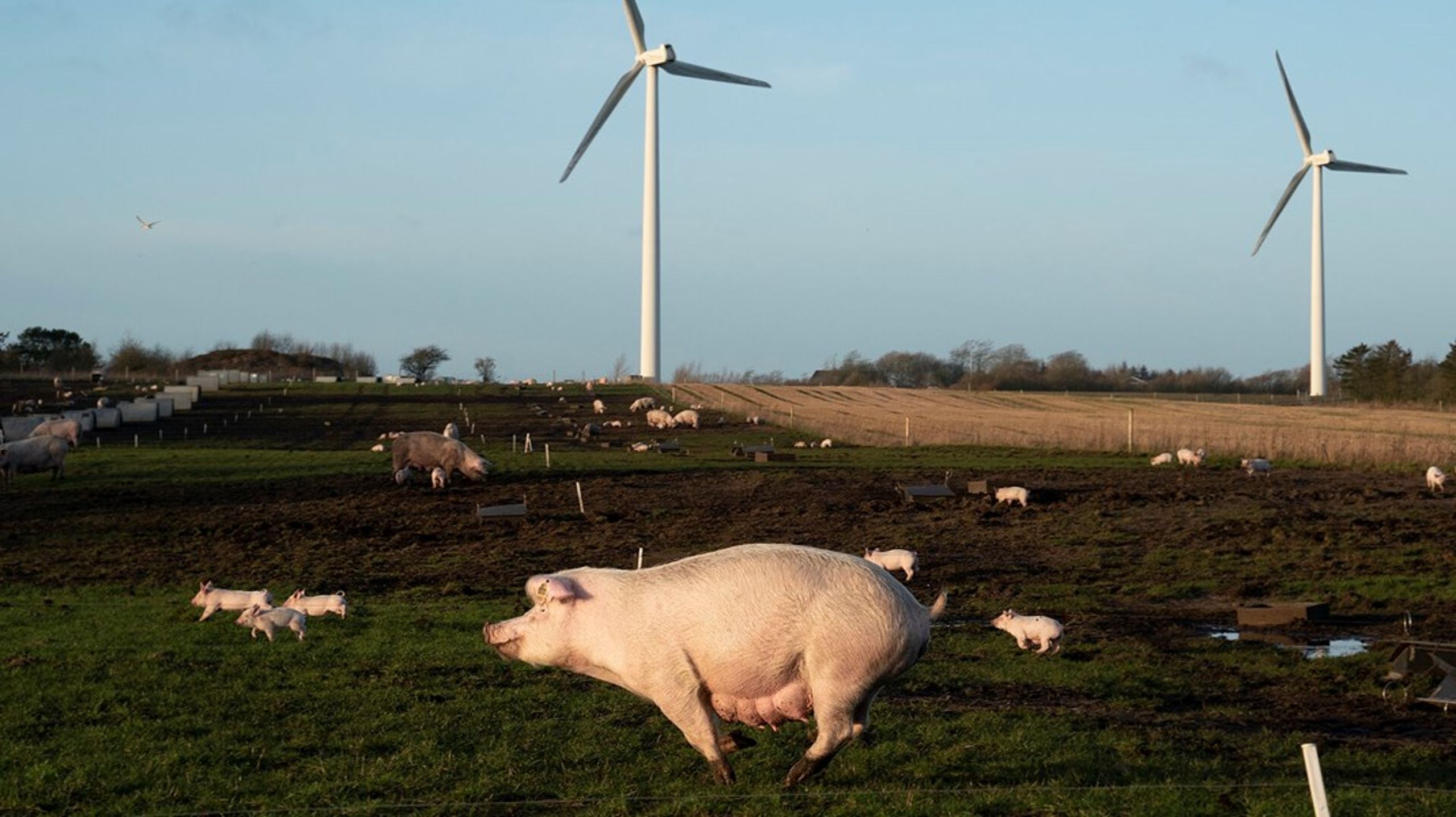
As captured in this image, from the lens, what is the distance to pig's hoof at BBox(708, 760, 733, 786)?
988 centimetres

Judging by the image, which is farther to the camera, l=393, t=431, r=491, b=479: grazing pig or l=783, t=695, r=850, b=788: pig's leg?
l=393, t=431, r=491, b=479: grazing pig

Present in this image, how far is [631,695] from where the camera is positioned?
518 inches

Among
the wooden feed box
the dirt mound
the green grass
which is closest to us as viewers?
the green grass

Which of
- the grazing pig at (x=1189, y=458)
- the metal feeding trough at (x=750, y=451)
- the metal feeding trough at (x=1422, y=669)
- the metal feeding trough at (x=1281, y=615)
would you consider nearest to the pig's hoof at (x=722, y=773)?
the metal feeding trough at (x=1422, y=669)

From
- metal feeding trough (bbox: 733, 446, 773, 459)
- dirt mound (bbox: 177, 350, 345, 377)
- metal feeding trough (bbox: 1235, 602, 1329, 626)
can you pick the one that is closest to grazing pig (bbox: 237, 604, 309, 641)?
metal feeding trough (bbox: 1235, 602, 1329, 626)

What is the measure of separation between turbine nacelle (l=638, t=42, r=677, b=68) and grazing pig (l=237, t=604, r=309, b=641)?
6292 centimetres

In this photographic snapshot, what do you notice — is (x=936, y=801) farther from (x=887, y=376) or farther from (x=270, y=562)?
(x=887, y=376)

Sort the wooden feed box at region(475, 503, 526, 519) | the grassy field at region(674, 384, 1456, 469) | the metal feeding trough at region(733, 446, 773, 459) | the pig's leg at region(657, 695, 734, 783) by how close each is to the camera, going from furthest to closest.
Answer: the grassy field at region(674, 384, 1456, 469) < the metal feeding trough at region(733, 446, 773, 459) < the wooden feed box at region(475, 503, 526, 519) < the pig's leg at region(657, 695, 734, 783)

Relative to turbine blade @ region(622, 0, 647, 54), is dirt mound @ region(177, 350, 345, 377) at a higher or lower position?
lower

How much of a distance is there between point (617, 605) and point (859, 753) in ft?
6.91

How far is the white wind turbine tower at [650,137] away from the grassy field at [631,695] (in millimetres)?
38286

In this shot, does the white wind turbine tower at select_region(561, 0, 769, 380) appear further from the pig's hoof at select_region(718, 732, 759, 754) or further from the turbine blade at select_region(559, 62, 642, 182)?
the pig's hoof at select_region(718, 732, 759, 754)

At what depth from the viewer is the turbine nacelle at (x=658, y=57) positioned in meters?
76.2

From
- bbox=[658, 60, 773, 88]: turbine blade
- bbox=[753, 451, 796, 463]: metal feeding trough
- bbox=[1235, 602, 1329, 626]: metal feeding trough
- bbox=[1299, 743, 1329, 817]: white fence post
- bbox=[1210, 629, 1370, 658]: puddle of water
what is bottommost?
bbox=[1210, 629, 1370, 658]: puddle of water
